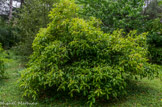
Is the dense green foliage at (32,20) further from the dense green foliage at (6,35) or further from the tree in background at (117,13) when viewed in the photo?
the dense green foliage at (6,35)

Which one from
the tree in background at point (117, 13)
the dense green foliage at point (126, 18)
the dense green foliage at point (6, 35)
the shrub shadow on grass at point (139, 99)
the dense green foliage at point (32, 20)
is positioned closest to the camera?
the shrub shadow on grass at point (139, 99)

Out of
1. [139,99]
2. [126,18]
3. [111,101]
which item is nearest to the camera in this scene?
[111,101]

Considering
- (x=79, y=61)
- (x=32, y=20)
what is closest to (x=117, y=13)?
(x=32, y=20)

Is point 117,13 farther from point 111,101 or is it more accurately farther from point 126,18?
point 111,101

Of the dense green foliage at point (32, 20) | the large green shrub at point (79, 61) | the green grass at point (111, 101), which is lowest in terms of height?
the green grass at point (111, 101)

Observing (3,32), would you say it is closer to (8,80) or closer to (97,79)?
(8,80)

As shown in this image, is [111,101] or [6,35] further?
[6,35]

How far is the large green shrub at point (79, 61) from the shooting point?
127 inches

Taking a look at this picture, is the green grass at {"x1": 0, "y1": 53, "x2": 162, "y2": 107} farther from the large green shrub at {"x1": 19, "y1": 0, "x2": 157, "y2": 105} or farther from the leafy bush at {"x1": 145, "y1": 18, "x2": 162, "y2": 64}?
the leafy bush at {"x1": 145, "y1": 18, "x2": 162, "y2": 64}

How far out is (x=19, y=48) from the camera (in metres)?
7.32

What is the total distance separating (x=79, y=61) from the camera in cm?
369

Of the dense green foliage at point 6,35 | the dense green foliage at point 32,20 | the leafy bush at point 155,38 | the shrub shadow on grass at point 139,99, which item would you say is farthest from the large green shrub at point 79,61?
the dense green foliage at point 6,35

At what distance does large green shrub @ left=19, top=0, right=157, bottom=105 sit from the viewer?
3238 millimetres

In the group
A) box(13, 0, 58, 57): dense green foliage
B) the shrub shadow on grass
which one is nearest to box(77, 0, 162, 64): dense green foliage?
box(13, 0, 58, 57): dense green foliage
